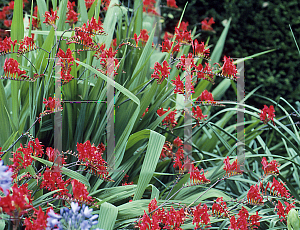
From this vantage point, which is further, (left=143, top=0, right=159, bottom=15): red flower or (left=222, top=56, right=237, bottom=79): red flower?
(left=143, top=0, right=159, bottom=15): red flower

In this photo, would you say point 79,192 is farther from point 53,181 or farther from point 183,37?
point 183,37

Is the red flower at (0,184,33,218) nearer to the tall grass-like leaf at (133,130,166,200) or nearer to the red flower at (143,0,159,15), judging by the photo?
the tall grass-like leaf at (133,130,166,200)

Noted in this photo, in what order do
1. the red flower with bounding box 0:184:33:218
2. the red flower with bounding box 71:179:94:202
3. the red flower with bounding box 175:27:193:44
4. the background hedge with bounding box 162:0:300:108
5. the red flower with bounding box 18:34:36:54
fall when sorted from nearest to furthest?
the red flower with bounding box 0:184:33:218 < the red flower with bounding box 71:179:94:202 < the red flower with bounding box 18:34:36:54 < the red flower with bounding box 175:27:193:44 < the background hedge with bounding box 162:0:300:108

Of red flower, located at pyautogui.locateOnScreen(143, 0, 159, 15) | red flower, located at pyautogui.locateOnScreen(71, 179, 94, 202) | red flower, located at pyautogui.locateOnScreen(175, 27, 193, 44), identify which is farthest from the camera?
red flower, located at pyautogui.locateOnScreen(143, 0, 159, 15)

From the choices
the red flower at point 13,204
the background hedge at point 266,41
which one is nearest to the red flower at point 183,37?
the red flower at point 13,204

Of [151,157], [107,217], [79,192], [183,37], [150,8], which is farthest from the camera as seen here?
[150,8]

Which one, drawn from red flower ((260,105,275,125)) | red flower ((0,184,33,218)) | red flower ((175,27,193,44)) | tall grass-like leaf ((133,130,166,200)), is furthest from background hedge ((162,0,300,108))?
red flower ((0,184,33,218))

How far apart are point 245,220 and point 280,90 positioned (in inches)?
88.1

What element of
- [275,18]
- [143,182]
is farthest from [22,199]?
[275,18]

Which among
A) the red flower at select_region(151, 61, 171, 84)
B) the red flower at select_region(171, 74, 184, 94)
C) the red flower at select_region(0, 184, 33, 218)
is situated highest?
the red flower at select_region(151, 61, 171, 84)

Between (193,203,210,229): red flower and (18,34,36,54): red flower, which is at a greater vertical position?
(18,34,36,54): red flower

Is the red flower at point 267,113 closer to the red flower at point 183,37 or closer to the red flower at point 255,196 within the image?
the red flower at point 255,196

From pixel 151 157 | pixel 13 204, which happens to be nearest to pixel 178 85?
pixel 151 157

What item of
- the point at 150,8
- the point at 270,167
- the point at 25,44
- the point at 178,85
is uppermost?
the point at 150,8
